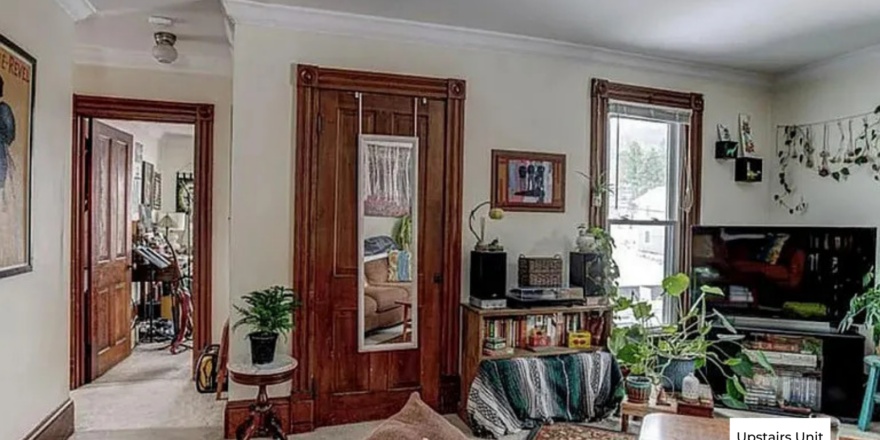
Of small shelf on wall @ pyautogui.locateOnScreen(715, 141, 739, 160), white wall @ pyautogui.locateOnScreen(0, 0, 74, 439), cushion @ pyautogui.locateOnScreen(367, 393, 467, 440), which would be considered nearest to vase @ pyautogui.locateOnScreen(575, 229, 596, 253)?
small shelf on wall @ pyautogui.locateOnScreen(715, 141, 739, 160)

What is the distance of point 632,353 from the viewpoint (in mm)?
3562

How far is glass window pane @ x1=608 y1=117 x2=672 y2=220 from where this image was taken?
450cm

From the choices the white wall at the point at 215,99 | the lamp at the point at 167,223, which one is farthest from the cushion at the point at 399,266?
the lamp at the point at 167,223

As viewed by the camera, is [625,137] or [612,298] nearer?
[612,298]

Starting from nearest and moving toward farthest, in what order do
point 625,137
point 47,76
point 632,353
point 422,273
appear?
point 47,76, point 632,353, point 422,273, point 625,137

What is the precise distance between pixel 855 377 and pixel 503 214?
8.29ft

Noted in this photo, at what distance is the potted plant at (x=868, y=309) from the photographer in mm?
3734

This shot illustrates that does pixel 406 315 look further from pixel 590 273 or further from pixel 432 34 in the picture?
pixel 432 34

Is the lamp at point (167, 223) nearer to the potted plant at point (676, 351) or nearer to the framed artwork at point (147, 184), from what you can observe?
the framed artwork at point (147, 184)

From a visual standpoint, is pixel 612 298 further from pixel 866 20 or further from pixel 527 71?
pixel 866 20

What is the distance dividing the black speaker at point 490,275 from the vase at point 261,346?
1310 mm

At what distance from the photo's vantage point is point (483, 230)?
13.2 feet

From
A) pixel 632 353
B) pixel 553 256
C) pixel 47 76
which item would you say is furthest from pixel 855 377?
pixel 47 76

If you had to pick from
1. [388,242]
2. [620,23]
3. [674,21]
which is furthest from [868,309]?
[388,242]
